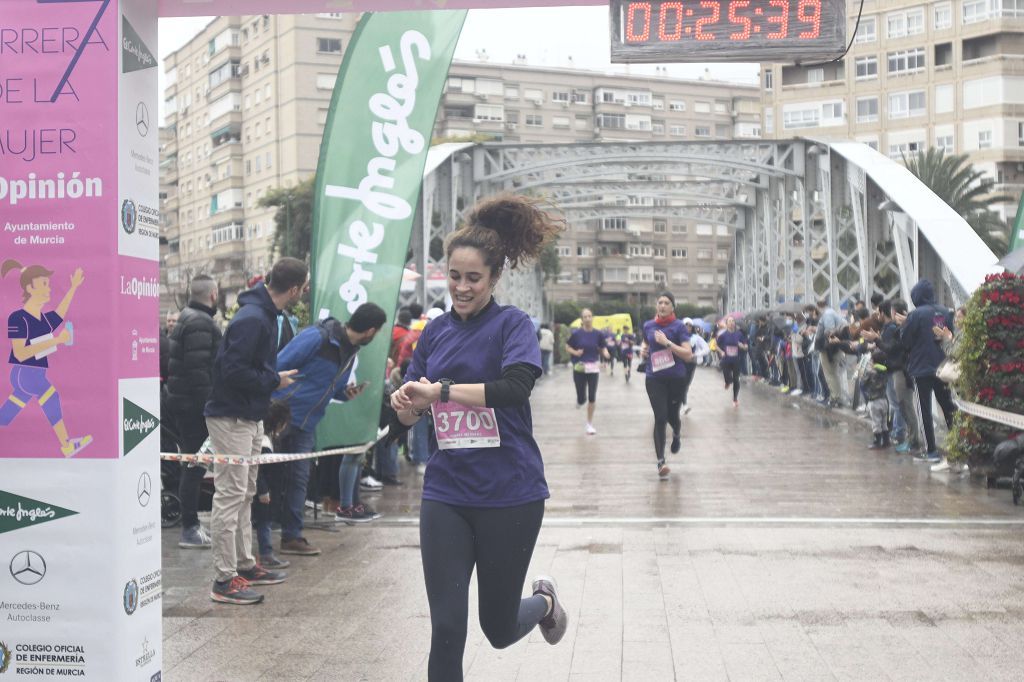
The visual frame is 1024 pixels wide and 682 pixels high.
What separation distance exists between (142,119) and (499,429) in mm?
1703

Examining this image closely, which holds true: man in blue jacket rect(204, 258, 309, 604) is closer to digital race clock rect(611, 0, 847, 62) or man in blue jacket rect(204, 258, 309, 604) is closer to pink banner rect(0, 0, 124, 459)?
pink banner rect(0, 0, 124, 459)

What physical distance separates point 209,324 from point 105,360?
16.5 ft

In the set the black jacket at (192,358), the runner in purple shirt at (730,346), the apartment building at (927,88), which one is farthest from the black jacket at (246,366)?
the apartment building at (927,88)

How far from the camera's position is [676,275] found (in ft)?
368

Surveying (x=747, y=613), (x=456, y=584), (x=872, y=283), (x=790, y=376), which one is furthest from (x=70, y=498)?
(x=790, y=376)

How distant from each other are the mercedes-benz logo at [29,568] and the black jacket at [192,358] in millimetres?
4931

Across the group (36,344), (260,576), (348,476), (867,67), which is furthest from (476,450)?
(867,67)

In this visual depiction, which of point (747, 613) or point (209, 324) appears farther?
point (209, 324)

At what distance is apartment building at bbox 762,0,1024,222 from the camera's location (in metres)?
70.2

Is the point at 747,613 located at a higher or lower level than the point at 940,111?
lower

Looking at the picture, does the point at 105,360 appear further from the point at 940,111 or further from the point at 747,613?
the point at 940,111

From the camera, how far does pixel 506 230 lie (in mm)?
4766

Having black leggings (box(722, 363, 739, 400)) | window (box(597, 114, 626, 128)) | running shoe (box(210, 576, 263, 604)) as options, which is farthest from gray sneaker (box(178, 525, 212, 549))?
window (box(597, 114, 626, 128))

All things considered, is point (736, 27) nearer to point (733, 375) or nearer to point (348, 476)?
point (348, 476)
